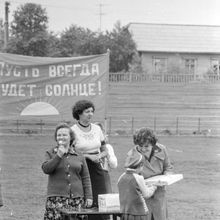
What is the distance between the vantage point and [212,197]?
449 inches

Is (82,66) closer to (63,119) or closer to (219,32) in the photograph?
(63,119)

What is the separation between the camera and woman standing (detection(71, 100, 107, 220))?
7312 mm

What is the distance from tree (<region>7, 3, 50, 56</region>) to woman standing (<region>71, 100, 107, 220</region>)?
111ft

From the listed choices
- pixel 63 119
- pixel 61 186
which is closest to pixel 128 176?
pixel 61 186

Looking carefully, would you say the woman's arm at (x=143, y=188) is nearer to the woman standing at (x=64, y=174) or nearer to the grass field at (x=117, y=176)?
the woman standing at (x=64, y=174)

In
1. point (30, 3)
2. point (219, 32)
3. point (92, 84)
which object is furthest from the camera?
point (219, 32)

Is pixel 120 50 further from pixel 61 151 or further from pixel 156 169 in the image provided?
pixel 61 151

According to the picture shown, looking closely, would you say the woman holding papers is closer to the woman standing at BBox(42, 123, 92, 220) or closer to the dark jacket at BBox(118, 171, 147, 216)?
the dark jacket at BBox(118, 171, 147, 216)

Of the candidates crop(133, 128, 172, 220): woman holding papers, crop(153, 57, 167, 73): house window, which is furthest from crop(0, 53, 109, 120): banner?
crop(153, 57, 167, 73): house window

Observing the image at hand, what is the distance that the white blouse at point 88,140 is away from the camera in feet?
24.2

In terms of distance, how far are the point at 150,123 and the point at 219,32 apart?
2698cm

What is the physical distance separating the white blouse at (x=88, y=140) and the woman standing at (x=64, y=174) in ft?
1.81

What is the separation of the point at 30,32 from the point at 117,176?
29.0 meters

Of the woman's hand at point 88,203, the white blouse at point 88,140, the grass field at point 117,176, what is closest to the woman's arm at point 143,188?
the woman's hand at point 88,203
